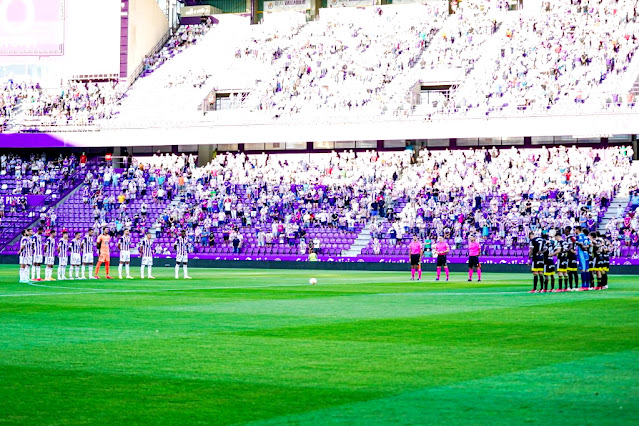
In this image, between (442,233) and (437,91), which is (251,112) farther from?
(442,233)

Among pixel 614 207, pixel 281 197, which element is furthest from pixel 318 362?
pixel 281 197

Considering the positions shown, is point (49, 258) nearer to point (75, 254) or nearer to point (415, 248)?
point (75, 254)

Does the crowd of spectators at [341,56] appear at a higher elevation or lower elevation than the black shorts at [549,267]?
higher

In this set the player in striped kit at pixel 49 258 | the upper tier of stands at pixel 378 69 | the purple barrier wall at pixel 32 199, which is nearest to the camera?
the player in striped kit at pixel 49 258

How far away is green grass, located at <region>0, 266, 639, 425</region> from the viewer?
→ 30.8 ft

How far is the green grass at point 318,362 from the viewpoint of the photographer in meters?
9.38

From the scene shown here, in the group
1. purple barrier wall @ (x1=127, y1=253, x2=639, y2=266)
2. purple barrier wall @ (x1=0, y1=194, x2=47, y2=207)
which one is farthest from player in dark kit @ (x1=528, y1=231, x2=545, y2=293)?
purple barrier wall @ (x1=0, y1=194, x2=47, y2=207)

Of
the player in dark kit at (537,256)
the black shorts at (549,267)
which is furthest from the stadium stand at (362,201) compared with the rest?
the player in dark kit at (537,256)

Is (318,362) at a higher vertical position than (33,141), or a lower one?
lower

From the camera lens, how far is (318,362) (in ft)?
41.5

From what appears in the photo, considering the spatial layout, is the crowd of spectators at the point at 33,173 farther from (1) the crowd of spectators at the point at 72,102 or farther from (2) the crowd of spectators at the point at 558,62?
(2) the crowd of spectators at the point at 558,62

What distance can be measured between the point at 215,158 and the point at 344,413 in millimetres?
58542

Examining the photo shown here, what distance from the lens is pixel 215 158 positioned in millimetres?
67000

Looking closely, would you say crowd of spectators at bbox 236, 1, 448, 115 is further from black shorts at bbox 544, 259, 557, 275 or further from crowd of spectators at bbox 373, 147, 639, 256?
black shorts at bbox 544, 259, 557, 275
